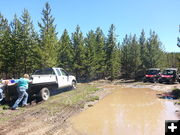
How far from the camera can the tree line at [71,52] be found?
22828 mm

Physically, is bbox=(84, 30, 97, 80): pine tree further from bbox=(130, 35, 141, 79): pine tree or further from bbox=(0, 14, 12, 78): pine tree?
bbox=(0, 14, 12, 78): pine tree

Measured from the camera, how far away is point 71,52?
101 feet

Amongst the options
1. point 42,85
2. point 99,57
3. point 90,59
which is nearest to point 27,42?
point 90,59

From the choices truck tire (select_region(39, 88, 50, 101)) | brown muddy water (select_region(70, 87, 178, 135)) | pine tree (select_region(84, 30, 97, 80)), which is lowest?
brown muddy water (select_region(70, 87, 178, 135))

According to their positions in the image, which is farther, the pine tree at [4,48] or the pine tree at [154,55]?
the pine tree at [154,55]

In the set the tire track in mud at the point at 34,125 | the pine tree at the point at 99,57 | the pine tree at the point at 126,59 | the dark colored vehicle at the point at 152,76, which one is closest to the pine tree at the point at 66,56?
the pine tree at the point at 99,57

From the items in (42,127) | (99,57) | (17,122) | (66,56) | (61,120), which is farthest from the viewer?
(99,57)

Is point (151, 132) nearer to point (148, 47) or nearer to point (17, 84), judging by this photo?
point (17, 84)

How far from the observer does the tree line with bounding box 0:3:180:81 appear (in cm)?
2283

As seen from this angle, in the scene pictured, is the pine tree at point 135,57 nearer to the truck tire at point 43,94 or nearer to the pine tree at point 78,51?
the pine tree at point 78,51

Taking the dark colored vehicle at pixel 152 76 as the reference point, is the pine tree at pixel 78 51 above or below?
above

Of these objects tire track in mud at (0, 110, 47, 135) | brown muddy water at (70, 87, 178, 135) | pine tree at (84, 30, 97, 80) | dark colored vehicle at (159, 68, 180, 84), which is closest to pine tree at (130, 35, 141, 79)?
pine tree at (84, 30, 97, 80)

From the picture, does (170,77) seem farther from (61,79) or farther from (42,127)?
(42,127)

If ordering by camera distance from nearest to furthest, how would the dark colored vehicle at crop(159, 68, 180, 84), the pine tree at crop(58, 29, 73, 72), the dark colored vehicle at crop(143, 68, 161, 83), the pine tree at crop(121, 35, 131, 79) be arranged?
the dark colored vehicle at crop(159, 68, 180, 84) → the dark colored vehicle at crop(143, 68, 161, 83) → the pine tree at crop(58, 29, 73, 72) → the pine tree at crop(121, 35, 131, 79)
